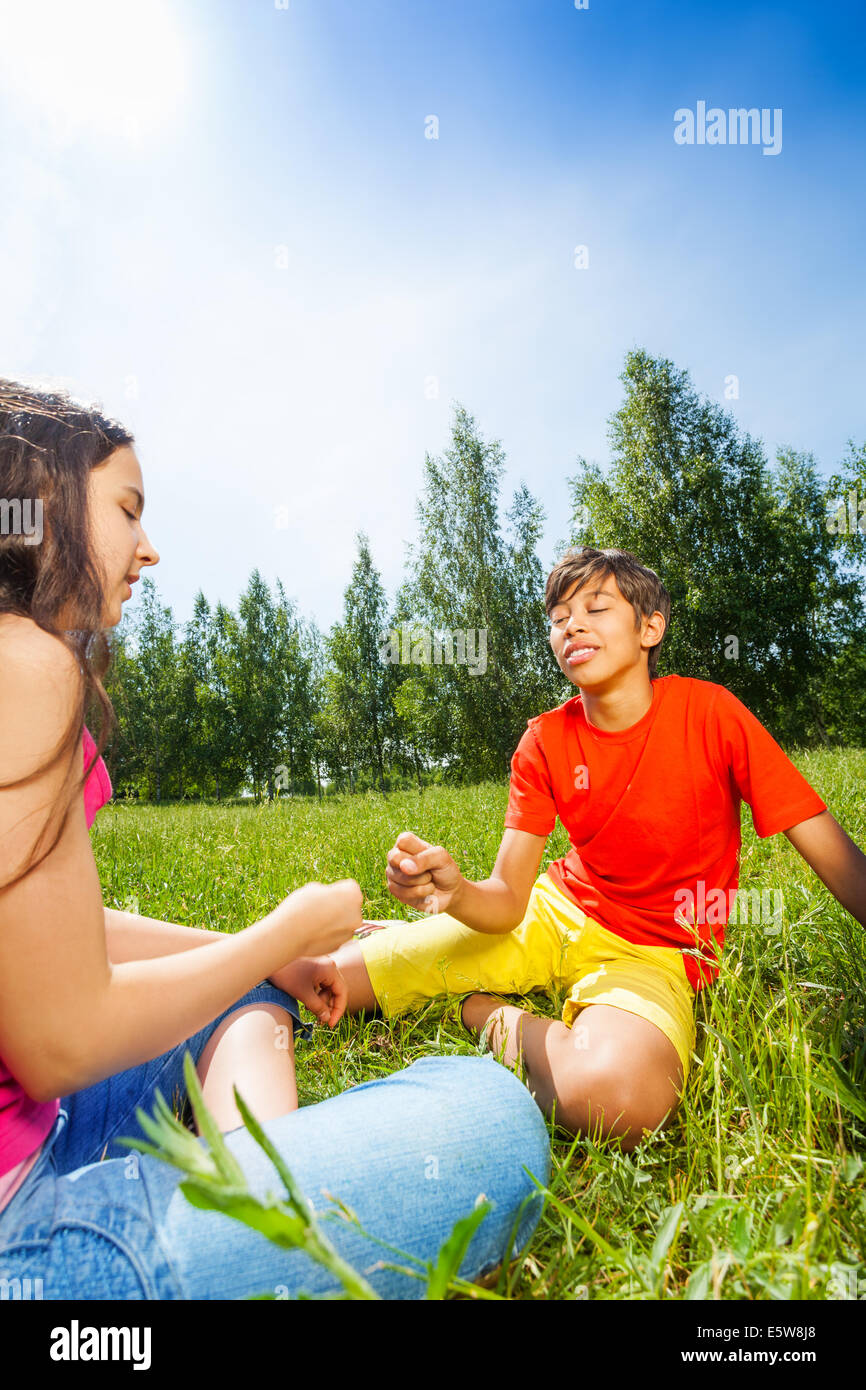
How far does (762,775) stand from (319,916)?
60.0 inches

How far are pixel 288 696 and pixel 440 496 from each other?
554 inches

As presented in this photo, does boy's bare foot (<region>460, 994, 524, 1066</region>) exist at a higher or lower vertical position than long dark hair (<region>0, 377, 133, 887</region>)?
lower

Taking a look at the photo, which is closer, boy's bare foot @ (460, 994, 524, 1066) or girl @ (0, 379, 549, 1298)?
girl @ (0, 379, 549, 1298)

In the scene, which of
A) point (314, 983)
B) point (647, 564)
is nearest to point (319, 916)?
point (314, 983)

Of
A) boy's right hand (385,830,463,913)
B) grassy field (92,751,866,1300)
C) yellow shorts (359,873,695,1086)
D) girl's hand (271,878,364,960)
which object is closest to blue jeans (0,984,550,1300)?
grassy field (92,751,866,1300)

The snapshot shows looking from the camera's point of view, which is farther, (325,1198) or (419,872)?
Answer: (419,872)

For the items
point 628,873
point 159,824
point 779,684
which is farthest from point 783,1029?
point 779,684

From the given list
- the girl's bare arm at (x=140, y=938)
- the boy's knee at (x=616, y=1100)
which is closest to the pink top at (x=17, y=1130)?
the girl's bare arm at (x=140, y=938)

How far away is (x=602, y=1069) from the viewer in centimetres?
182

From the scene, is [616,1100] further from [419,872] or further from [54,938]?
[54,938]

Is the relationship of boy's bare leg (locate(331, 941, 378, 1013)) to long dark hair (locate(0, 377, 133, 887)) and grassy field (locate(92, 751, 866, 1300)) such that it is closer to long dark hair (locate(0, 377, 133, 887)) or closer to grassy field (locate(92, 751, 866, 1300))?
grassy field (locate(92, 751, 866, 1300))

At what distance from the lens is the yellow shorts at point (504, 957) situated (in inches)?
94.4

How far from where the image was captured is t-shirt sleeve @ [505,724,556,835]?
265 centimetres
